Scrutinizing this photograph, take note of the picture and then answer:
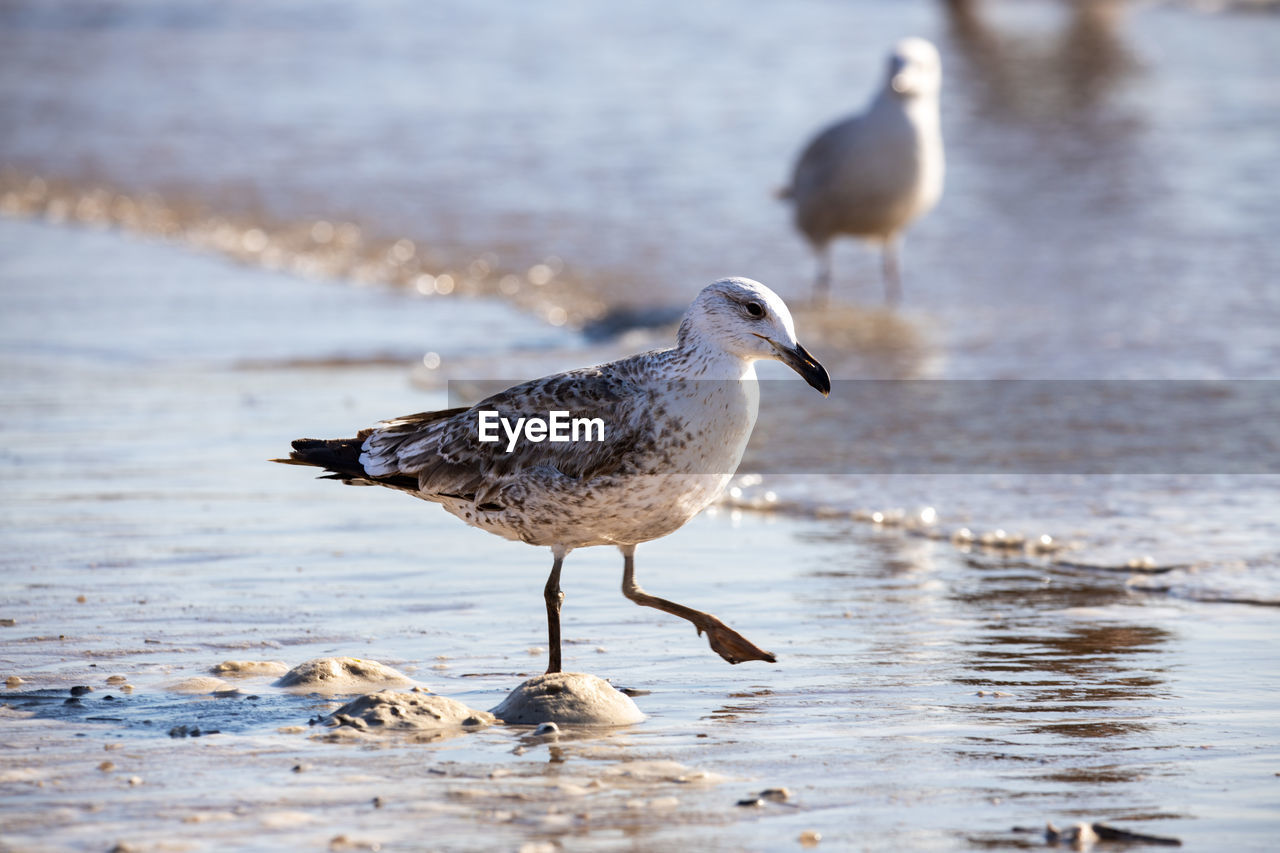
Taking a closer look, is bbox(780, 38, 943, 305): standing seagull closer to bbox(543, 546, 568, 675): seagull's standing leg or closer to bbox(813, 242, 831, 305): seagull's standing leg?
bbox(813, 242, 831, 305): seagull's standing leg

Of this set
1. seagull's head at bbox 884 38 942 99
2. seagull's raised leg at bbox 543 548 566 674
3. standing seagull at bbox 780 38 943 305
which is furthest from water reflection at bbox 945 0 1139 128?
seagull's raised leg at bbox 543 548 566 674

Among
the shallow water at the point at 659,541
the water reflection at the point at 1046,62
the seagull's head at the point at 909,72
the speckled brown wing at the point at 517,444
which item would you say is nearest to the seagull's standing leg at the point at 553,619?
the shallow water at the point at 659,541

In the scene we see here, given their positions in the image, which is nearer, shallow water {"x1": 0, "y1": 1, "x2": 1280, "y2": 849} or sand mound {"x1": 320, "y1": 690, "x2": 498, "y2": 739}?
shallow water {"x1": 0, "y1": 1, "x2": 1280, "y2": 849}

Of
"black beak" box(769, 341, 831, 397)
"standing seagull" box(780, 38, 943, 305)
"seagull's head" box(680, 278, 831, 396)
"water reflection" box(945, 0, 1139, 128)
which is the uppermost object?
"water reflection" box(945, 0, 1139, 128)

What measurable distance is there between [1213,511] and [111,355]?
6.13 meters

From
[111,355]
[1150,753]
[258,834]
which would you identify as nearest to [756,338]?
[1150,753]

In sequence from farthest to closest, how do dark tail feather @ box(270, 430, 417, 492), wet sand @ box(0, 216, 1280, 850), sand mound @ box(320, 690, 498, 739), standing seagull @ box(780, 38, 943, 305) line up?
standing seagull @ box(780, 38, 943, 305), dark tail feather @ box(270, 430, 417, 492), sand mound @ box(320, 690, 498, 739), wet sand @ box(0, 216, 1280, 850)

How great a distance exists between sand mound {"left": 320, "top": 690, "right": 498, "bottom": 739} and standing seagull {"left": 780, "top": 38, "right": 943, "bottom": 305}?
8.90 metres

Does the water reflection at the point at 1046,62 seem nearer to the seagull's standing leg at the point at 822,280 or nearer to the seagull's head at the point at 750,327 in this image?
the seagull's standing leg at the point at 822,280

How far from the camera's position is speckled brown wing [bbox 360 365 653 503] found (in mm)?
4840

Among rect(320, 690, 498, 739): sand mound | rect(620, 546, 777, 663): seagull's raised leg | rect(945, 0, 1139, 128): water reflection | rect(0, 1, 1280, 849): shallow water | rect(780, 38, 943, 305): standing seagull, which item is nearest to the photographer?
rect(0, 1, 1280, 849): shallow water

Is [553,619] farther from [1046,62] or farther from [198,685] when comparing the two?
[1046,62]

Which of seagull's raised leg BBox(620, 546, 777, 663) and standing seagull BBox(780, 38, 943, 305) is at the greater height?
standing seagull BBox(780, 38, 943, 305)

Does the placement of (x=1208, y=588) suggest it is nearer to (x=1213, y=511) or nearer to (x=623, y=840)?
A: (x=1213, y=511)
